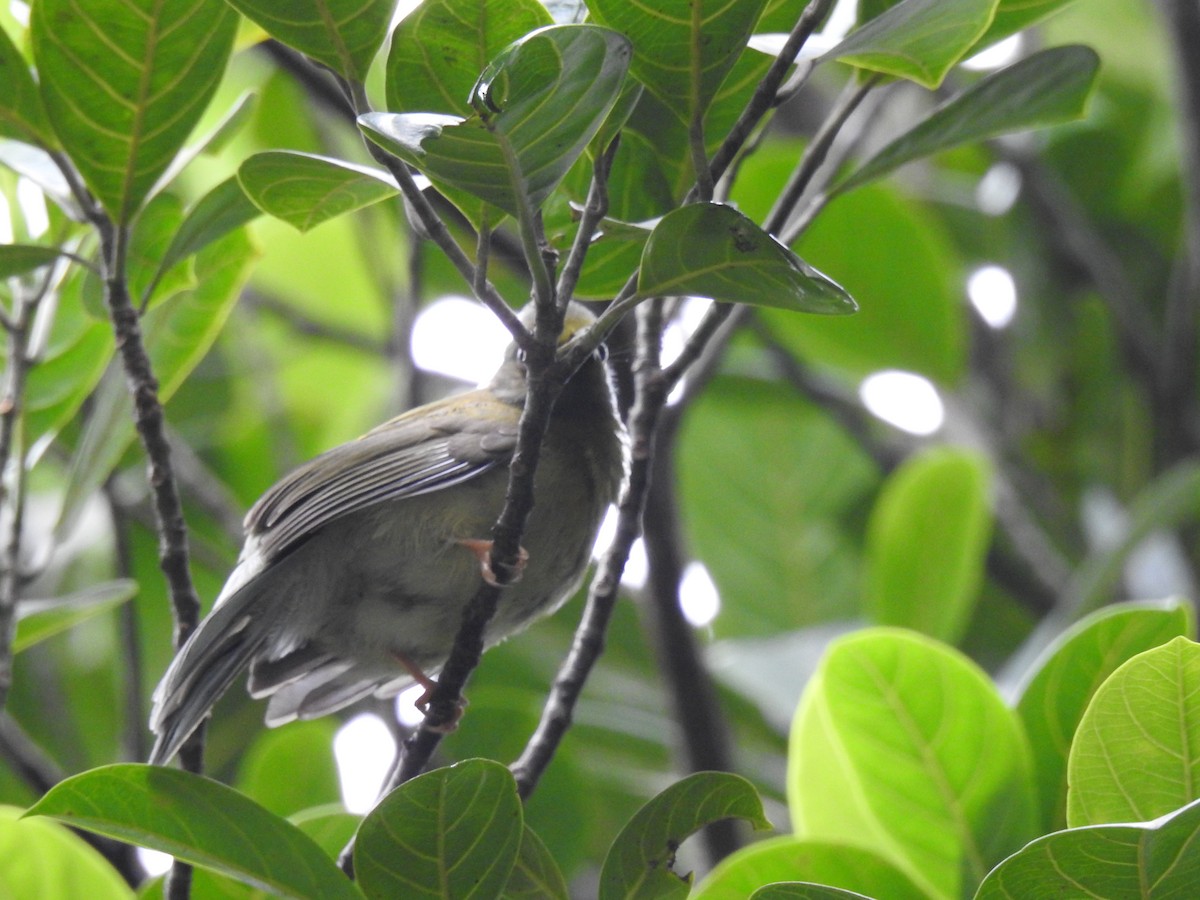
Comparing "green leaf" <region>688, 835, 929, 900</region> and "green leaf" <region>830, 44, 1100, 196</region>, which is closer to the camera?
"green leaf" <region>688, 835, 929, 900</region>

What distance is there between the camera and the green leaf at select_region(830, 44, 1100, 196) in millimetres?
A: 2564

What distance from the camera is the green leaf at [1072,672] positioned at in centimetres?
246

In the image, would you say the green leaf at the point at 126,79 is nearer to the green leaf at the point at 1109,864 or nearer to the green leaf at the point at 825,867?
the green leaf at the point at 825,867

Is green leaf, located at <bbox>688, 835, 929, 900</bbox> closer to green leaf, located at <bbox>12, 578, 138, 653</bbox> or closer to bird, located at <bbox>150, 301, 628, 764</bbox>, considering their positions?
bird, located at <bbox>150, 301, 628, 764</bbox>

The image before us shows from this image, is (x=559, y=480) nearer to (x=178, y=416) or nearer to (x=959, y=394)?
(x=959, y=394)

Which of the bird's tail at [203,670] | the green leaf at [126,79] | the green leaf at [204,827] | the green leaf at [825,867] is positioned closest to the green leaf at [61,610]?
the bird's tail at [203,670]

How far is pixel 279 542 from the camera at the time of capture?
2.95 meters

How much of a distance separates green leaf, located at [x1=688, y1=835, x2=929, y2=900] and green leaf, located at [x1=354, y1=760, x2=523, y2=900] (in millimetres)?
674

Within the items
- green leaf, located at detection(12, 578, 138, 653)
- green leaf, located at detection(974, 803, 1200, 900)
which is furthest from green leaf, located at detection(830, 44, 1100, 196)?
green leaf, located at detection(12, 578, 138, 653)

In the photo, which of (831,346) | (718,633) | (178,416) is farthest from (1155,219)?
(178,416)

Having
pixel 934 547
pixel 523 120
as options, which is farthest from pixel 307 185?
pixel 934 547

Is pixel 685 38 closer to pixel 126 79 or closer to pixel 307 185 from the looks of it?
pixel 307 185

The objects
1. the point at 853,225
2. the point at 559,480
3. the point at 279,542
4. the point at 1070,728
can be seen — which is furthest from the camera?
the point at 853,225

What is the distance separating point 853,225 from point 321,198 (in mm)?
2883
